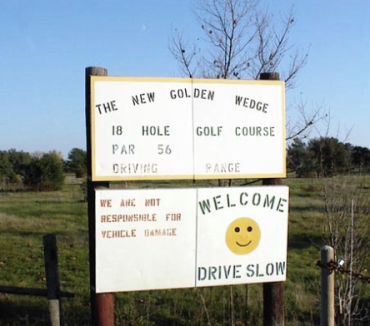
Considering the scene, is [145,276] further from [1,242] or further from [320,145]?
[1,242]

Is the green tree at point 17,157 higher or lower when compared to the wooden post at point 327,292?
higher

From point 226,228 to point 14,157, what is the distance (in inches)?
2162

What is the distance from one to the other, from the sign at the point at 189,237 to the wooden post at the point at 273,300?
119 mm

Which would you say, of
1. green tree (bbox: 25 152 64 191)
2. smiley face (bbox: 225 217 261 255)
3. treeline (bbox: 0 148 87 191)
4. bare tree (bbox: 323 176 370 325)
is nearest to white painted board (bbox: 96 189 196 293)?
smiley face (bbox: 225 217 261 255)

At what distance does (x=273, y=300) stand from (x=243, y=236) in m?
0.76

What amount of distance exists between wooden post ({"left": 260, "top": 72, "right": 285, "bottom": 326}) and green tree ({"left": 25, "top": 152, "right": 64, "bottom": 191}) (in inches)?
1275

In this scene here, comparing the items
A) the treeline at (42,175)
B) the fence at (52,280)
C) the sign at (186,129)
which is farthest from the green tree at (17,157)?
the sign at (186,129)

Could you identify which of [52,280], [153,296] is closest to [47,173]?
[153,296]

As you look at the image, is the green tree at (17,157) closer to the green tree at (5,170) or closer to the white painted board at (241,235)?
the green tree at (5,170)

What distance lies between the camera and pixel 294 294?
26.2 feet

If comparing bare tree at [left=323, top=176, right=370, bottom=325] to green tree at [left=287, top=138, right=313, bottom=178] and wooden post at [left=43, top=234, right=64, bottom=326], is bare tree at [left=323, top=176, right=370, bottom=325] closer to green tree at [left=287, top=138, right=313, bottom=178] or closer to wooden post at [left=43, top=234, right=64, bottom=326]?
green tree at [left=287, top=138, right=313, bottom=178]

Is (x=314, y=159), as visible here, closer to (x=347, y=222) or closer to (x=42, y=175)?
(x=347, y=222)

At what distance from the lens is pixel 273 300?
5.27 m

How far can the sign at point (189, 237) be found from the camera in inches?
183
